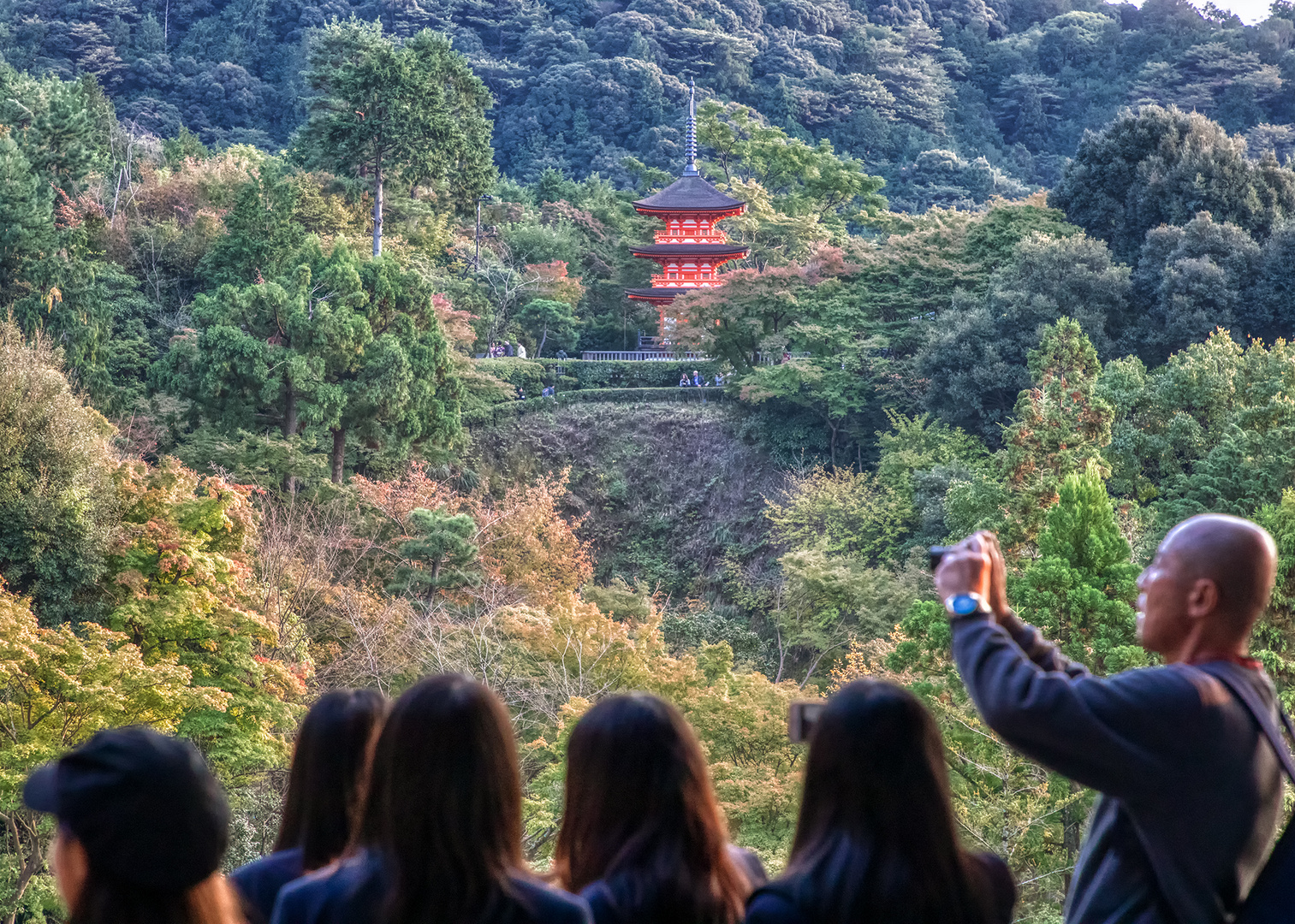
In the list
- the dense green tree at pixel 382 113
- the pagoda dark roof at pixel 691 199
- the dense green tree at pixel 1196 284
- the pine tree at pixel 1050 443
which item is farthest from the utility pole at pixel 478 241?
the pine tree at pixel 1050 443

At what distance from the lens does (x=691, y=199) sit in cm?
2892

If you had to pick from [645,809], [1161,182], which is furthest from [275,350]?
[645,809]

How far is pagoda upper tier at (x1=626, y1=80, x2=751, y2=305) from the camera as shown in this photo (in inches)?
1108

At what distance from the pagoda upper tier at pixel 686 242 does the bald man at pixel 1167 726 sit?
25.8m

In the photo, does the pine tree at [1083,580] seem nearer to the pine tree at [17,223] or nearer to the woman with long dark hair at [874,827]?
the woman with long dark hair at [874,827]

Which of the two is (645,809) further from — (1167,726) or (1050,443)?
(1050,443)

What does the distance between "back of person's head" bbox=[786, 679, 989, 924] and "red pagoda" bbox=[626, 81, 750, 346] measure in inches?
1010

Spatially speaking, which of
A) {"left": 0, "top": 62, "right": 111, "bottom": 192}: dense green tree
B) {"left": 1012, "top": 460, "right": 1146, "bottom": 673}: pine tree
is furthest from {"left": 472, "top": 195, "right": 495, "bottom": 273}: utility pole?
{"left": 1012, "top": 460, "right": 1146, "bottom": 673}: pine tree

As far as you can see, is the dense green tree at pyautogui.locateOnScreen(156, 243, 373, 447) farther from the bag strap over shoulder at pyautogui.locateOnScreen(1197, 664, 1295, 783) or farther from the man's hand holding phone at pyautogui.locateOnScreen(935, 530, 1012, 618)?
the bag strap over shoulder at pyautogui.locateOnScreen(1197, 664, 1295, 783)

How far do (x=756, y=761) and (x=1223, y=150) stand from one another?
15.2 m

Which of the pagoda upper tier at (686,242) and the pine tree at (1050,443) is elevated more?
the pagoda upper tier at (686,242)

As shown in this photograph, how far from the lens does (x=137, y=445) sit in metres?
18.5

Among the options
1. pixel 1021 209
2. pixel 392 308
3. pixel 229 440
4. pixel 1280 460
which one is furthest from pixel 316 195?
pixel 1280 460

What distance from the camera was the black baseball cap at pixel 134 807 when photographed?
171 centimetres
